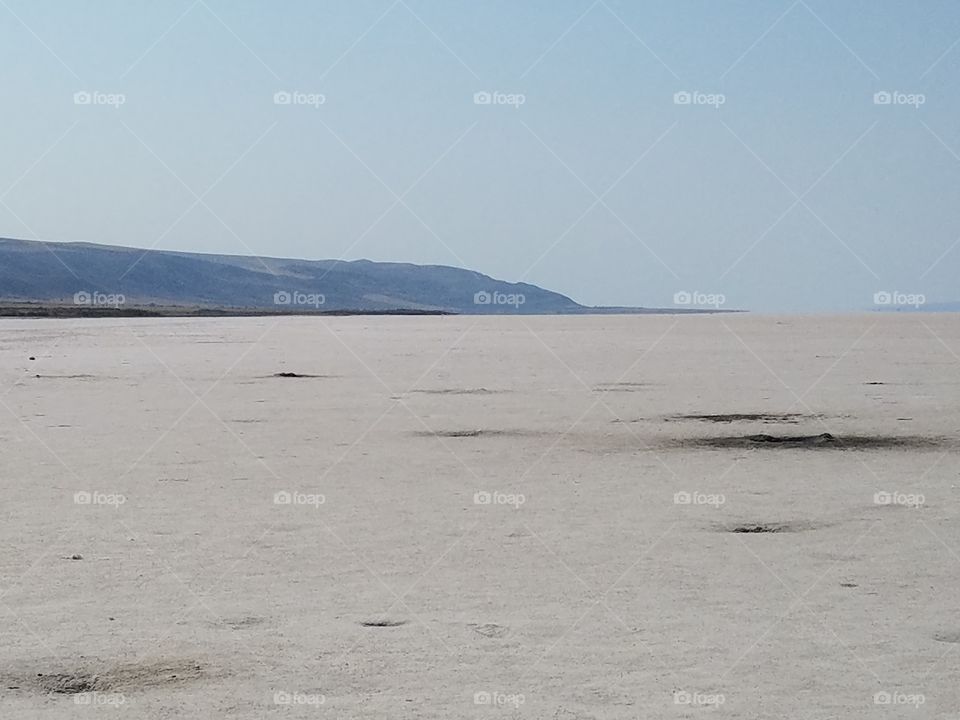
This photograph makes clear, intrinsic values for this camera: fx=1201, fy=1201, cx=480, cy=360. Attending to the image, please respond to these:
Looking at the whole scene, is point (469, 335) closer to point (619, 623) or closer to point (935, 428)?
point (935, 428)

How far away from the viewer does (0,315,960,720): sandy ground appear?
17.4 ft

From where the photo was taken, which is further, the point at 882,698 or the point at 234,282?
the point at 234,282

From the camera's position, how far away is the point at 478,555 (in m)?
7.70

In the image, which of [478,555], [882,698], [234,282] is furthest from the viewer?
[234,282]

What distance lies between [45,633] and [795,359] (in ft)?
63.2

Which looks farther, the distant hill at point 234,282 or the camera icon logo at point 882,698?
the distant hill at point 234,282

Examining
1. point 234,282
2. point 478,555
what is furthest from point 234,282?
point 478,555

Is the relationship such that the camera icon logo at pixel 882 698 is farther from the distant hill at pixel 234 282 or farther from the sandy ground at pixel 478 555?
the distant hill at pixel 234 282

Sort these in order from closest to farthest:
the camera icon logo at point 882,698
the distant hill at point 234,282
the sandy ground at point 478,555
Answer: the camera icon logo at point 882,698 < the sandy ground at point 478,555 < the distant hill at point 234,282

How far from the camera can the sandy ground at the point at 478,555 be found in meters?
5.30

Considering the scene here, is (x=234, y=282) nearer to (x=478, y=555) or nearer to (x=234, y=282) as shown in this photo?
(x=234, y=282)

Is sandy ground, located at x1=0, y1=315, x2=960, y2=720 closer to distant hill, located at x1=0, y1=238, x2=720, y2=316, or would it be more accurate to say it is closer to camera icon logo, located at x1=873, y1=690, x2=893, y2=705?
camera icon logo, located at x1=873, y1=690, x2=893, y2=705

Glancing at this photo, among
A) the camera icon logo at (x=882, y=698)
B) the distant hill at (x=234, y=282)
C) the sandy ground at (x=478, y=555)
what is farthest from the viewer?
the distant hill at (x=234, y=282)

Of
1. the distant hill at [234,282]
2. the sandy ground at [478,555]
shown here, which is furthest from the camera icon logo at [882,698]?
the distant hill at [234,282]
